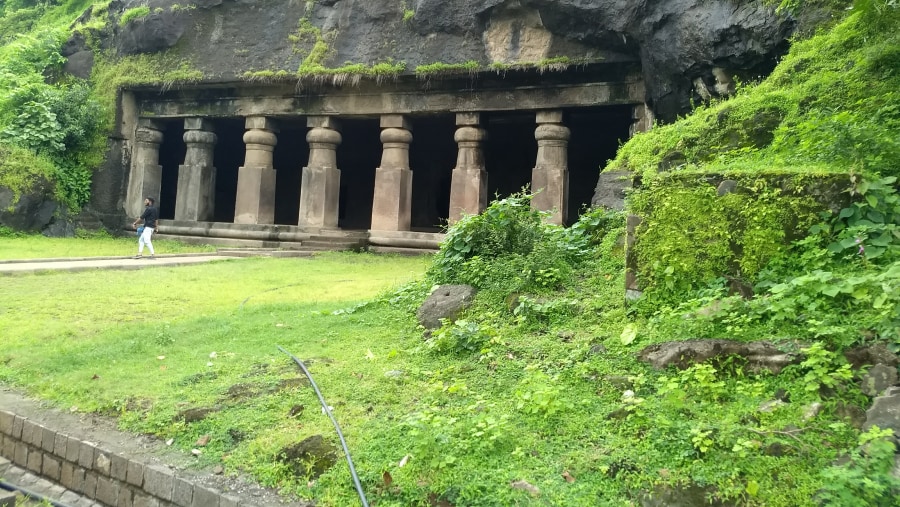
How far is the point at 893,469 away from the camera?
239 centimetres

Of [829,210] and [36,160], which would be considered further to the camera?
[36,160]

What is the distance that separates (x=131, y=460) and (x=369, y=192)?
16.3 metres

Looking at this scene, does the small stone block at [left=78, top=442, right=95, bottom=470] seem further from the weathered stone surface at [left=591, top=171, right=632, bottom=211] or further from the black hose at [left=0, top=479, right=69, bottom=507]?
the weathered stone surface at [left=591, top=171, right=632, bottom=211]

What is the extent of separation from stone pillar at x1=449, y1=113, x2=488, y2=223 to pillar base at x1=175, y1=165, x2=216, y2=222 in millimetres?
6561

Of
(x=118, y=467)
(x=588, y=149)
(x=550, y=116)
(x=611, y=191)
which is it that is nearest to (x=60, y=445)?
(x=118, y=467)

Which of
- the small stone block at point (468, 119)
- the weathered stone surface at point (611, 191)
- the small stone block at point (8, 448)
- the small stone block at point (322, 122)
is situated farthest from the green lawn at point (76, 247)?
the weathered stone surface at point (611, 191)

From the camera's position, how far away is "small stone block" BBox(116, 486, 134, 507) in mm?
3498

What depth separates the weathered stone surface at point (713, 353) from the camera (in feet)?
10.6

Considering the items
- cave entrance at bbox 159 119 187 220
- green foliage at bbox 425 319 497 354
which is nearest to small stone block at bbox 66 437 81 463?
green foliage at bbox 425 319 497 354

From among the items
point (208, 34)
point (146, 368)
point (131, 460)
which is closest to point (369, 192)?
point (208, 34)

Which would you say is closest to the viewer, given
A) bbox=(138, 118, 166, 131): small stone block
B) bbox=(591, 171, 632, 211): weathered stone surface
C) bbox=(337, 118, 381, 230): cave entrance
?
bbox=(591, 171, 632, 211): weathered stone surface

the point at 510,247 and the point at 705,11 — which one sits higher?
the point at 705,11

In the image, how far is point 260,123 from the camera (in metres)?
14.6

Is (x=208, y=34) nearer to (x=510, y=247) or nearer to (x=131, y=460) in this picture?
(x=510, y=247)
